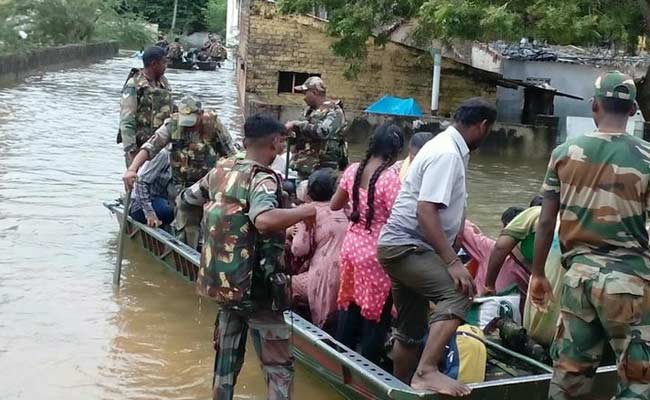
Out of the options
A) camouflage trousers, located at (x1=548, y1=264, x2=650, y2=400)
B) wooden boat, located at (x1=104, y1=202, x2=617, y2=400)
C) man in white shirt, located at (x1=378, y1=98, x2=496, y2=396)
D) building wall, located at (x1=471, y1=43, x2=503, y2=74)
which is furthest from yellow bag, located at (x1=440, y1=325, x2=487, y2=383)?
building wall, located at (x1=471, y1=43, x2=503, y2=74)

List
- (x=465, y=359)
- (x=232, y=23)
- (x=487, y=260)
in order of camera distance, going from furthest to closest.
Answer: (x=232, y=23), (x=487, y=260), (x=465, y=359)

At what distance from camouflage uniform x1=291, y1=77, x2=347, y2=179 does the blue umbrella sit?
927 cm

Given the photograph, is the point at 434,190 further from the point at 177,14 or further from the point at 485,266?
the point at 177,14

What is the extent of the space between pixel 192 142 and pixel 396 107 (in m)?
10.9

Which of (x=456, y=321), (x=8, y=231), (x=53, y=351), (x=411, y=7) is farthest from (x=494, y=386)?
(x=411, y=7)

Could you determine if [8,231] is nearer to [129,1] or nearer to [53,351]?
[53,351]

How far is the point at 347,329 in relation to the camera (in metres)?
5.73

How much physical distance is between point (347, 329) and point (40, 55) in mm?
27456

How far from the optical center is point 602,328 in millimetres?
4195

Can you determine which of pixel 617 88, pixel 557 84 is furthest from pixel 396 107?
pixel 617 88

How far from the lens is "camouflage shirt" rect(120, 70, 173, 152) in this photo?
8.63 m

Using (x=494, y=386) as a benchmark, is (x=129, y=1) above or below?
above

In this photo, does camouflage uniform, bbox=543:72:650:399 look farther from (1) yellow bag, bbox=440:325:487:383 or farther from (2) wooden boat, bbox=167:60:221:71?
(2) wooden boat, bbox=167:60:221:71

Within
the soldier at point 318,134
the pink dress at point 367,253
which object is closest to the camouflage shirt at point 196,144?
the soldier at point 318,134
